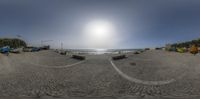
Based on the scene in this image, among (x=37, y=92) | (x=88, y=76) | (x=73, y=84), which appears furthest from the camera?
(x=88, y=76)

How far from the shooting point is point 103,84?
2992 cm

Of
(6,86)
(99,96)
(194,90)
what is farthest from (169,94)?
(6,86)

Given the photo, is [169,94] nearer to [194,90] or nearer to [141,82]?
[194,90]

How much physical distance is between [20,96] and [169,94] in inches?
594

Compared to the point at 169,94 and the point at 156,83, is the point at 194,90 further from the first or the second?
the point at 156,83

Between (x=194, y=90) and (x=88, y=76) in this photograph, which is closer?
(x=194, y=90)

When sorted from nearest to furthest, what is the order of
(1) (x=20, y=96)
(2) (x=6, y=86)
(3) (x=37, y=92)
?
(1) (x=20, y=96)
(3) (x=37, y=92)
(2) (x=6, y=86)

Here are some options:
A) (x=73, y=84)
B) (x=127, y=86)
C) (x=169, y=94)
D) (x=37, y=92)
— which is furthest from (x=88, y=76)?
(x=169, y=94)

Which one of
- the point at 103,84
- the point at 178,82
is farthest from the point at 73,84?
the point at 178,82

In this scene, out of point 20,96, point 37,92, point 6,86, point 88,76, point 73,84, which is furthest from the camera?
point 88,76

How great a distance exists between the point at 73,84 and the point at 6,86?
7778mm

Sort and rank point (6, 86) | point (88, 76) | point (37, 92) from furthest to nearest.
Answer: point (88, 76), point (6, 86), point (37, 92)

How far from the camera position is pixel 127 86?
94.0 ft

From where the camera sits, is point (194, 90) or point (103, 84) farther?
point (103, 84)
